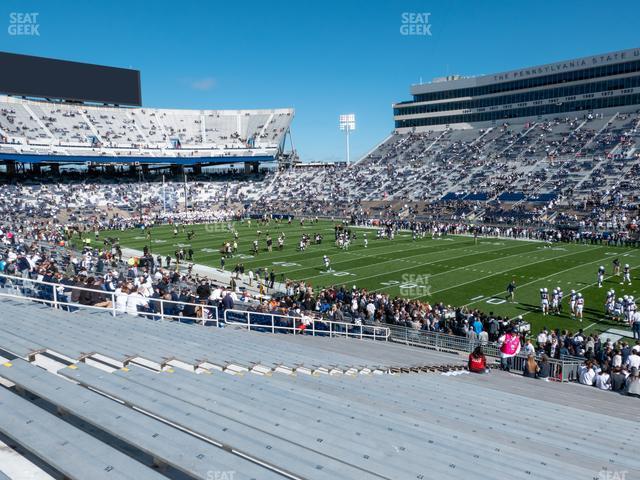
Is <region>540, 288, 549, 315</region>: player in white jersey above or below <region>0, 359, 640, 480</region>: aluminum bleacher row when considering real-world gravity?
below

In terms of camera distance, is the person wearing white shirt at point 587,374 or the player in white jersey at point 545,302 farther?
the player in white jersey at point 545,302

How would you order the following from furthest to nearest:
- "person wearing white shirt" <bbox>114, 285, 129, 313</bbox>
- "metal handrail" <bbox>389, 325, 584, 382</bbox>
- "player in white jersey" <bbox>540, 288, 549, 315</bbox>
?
"player in white jersey" <bbox>540, 288, 549, 315</bbox>, "metal handrail" <bbox>389, 325, 584, 382</bbox>, "person wearing white shirt" <bbox>114, 285, 129, 313</bbox>

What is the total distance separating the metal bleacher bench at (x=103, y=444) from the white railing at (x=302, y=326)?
22.9ft

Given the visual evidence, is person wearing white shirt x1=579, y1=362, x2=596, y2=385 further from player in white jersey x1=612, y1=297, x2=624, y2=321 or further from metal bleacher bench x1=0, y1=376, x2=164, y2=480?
metal bleacher bench x1=0, y1=376, x2=164, y2=480

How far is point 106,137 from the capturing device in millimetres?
64000

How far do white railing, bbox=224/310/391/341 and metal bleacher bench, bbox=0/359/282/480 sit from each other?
697 cm

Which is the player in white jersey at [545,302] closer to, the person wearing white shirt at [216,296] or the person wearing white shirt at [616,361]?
the person wearing white shirt at [616,361]

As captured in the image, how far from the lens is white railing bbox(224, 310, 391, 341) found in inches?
466

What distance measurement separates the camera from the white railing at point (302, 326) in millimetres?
11844

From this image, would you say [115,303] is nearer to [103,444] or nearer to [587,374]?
[103,444]

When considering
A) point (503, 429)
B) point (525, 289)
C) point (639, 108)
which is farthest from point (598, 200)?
point (503, 429)

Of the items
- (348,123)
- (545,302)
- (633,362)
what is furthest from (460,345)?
(348,123)

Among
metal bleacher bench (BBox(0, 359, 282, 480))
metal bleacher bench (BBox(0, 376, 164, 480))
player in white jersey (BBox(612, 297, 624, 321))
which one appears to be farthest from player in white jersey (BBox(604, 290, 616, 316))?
metal bleacher bench (BBox(0, 376, 164, 480))

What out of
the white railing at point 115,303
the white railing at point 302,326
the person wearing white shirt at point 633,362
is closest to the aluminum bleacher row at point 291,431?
the white railing at point 115,303
